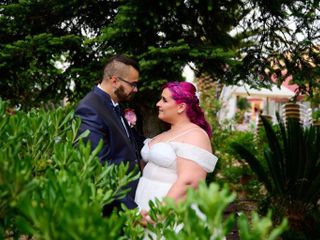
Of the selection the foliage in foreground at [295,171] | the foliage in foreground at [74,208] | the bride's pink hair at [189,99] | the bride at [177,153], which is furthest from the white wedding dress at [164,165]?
the foliage in foreground at [295,171]

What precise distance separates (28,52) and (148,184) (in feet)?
10.3

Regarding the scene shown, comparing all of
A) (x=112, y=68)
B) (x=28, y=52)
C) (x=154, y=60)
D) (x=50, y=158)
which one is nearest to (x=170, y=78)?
(x=154, y=60)

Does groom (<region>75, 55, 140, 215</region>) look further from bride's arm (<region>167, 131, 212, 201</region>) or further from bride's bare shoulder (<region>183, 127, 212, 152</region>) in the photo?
bride's bare shoulder (<region>183, 127, 212, 152</region>)

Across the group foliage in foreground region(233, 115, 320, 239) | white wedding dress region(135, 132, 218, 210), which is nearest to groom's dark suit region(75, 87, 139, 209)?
white wedding dress region(135, 132, 218, 210)

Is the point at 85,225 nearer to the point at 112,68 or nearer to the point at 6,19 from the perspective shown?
the point at 112,68

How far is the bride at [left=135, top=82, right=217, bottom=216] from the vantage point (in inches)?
109

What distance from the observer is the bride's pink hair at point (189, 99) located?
3061 millimetres

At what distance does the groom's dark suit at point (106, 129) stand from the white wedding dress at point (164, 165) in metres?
0.10

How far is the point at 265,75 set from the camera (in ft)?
20.9

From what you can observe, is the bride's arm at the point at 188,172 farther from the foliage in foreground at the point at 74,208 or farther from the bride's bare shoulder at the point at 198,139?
the foliage in foreground at the point at 74,208

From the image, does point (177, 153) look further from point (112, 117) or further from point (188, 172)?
point (112, 117)

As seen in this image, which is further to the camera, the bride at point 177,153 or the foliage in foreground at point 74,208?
the bride at point 177,153

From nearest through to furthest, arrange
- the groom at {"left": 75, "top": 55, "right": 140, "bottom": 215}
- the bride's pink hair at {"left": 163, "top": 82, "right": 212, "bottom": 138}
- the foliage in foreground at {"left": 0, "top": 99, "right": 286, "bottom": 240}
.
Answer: the foliage in foreground at {"left": 0, "top": 99, "right": 286, "bottom": 240}, the groom at {"left": 75, "top": 55, "right": 140, "bottom": 215}, the bride's pink hair at {"left": 163, "top": 82, "right": 212, "bottom": 138}

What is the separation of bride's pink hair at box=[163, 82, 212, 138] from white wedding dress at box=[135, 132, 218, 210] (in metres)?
0.27
